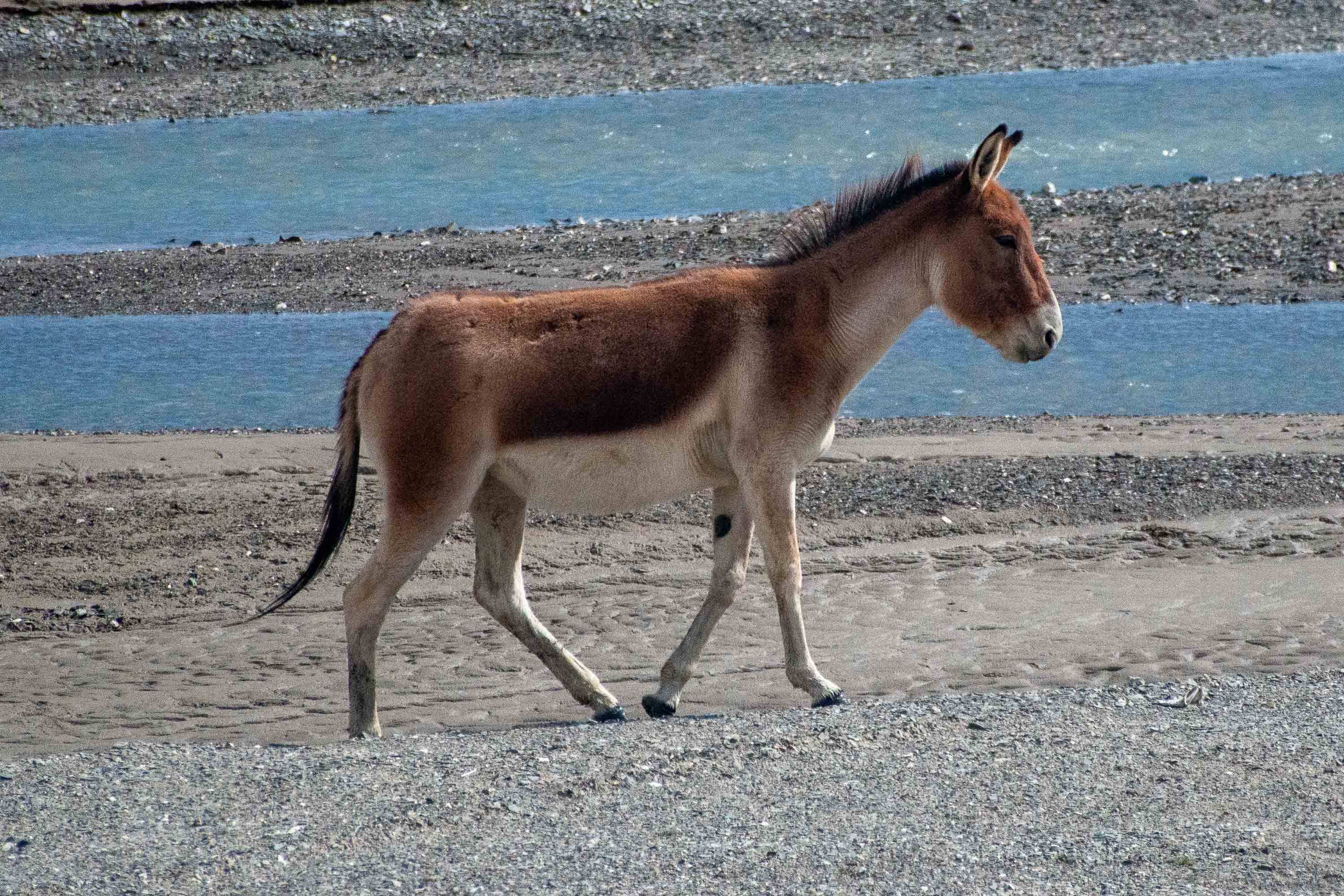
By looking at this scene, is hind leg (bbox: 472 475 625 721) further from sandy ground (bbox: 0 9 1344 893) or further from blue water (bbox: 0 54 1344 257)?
blue water (bbox: 0 54 1344 257)

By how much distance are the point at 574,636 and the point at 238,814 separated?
3005mm

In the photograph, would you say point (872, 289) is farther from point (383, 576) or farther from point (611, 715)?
point (383, 576)

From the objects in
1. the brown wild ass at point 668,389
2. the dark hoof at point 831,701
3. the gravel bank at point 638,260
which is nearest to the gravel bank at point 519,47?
the gravel bank at point 638,260

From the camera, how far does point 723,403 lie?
684 cm

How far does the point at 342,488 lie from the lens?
706 centimetres

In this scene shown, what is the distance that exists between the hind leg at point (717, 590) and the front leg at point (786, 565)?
0.71ft

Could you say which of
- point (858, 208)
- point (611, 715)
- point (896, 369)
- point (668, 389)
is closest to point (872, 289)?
point (858, 208)

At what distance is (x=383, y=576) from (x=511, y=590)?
0.62 m

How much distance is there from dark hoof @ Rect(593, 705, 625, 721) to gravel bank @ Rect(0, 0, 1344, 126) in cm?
2332

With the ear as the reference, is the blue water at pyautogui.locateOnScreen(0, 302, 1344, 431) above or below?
below

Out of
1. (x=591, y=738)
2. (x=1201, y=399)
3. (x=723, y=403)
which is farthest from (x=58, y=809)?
(x=1201, y=399)

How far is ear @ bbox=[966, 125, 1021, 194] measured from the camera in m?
6.83

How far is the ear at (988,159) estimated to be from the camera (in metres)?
6.83

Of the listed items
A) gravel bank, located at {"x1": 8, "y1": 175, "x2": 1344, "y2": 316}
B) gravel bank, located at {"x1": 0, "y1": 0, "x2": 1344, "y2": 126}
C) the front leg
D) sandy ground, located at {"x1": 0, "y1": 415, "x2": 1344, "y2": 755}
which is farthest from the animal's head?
gravel bank, located at {"x1": 0, "y1": 0, "x2": 1344, "y2": 126}
